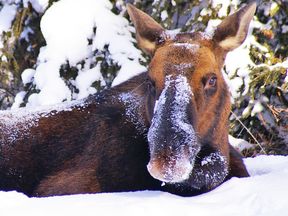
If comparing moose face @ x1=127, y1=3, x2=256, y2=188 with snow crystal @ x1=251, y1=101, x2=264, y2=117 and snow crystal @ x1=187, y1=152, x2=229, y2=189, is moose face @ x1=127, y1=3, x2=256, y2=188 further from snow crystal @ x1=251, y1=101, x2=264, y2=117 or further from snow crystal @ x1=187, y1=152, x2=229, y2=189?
snow crystal @ x1=251, y1=101, x2=264, y2=117

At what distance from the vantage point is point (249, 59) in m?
7.28

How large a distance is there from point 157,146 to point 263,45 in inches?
148

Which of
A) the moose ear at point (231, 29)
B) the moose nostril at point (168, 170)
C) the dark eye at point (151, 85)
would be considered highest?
the moose ear at point (231, 29)

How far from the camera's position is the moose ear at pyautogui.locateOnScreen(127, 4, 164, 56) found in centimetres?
504

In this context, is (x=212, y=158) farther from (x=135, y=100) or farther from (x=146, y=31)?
(x=146, y=31)

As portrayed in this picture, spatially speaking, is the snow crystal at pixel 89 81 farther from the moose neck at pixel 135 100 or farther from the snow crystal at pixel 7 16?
the moose neck at pixel 135 100

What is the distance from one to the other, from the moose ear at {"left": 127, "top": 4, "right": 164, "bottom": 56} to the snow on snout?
645 millimetres

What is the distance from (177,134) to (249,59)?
3387 millimetres

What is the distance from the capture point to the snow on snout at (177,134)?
3.99 meters

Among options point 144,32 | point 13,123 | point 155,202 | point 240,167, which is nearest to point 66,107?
point 13,123

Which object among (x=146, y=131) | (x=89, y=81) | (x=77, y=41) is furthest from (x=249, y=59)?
(x=146, y=131)

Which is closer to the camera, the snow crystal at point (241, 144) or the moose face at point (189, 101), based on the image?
the moose face at point (189, 101)

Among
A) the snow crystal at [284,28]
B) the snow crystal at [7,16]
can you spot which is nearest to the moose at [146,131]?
the snow crystal at [284,28]

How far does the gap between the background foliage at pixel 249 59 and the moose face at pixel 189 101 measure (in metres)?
2.34
